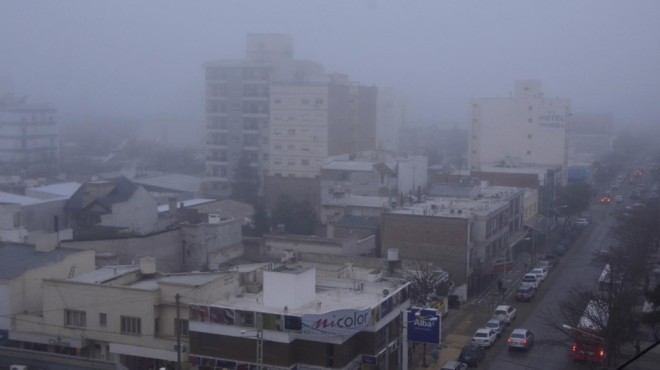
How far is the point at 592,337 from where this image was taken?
5.59 metres

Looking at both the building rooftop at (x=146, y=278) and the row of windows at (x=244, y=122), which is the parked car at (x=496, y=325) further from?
the row of windows at (x=244, y=122)

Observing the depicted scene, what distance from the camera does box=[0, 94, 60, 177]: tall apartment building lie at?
20.0 metres

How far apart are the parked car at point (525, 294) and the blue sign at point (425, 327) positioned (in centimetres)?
308

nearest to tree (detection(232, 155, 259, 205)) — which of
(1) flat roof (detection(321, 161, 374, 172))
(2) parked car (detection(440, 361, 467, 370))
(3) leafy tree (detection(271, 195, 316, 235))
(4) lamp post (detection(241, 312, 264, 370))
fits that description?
(1) flat roof (detection(321, 161, 374, 172))

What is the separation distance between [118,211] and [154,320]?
4.37m

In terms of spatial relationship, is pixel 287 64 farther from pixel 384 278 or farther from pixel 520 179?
pixel 384 278

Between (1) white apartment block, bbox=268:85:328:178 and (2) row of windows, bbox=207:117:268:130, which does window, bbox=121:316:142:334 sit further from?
(2) row of windows, bbox=207:117:268:130

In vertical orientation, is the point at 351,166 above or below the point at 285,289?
above

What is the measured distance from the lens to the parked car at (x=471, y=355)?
588 centimetres

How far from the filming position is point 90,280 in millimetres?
5695

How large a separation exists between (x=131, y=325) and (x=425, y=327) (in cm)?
197

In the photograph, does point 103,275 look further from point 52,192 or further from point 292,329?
point 52,192

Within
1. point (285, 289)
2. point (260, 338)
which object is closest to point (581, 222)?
point (285, 289)

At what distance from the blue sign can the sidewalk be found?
0.73m
